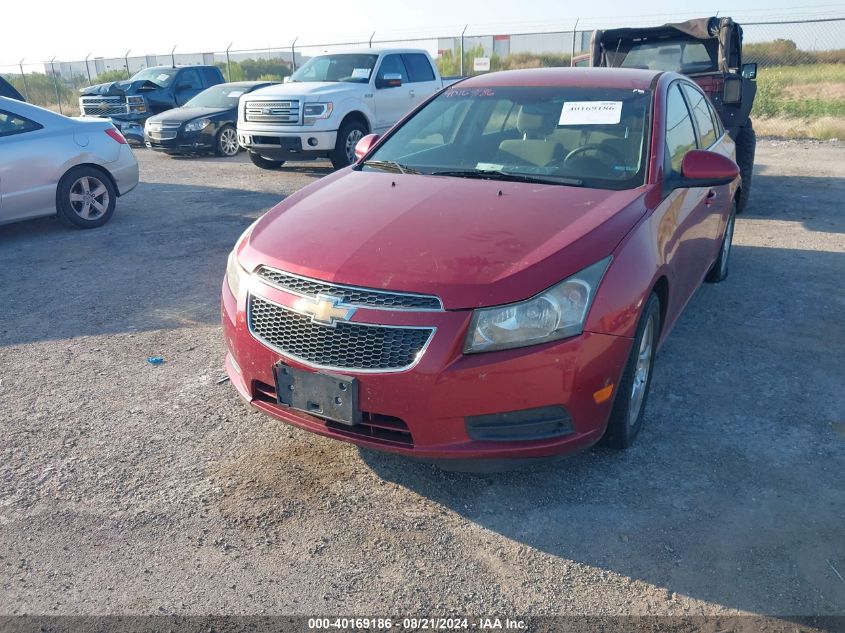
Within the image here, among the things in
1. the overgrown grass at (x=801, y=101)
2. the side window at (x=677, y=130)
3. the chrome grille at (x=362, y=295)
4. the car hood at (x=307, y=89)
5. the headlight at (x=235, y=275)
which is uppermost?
the side window at (x=677, y=130)

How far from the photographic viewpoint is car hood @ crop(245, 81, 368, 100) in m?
11.4

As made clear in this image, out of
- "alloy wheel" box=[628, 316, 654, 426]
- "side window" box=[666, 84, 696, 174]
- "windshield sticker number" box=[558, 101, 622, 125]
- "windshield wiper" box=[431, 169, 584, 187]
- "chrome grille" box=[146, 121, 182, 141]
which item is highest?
"windshield sticker number" box=[558, 101, 622, 125]

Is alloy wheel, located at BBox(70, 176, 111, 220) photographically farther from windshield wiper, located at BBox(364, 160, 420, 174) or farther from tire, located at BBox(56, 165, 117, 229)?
windshield wiper, located at BBox(364, 160, 420, 174)

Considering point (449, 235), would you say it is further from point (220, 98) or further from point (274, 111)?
point (220, 98)

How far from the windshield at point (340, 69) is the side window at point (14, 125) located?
5.85 meters

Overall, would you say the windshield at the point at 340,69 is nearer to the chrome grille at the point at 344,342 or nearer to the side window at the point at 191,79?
the side window at the point at 191,79

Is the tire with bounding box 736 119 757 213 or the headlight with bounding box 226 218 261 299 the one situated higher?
the headlight with bounding box 226 218 261 299

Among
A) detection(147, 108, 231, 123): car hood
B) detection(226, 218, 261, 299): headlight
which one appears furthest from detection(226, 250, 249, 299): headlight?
detection(147, 108, 231, 123): car hood

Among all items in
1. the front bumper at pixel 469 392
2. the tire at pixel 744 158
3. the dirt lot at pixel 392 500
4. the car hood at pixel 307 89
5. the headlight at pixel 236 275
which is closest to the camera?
the dirt lot at pixel 392 500

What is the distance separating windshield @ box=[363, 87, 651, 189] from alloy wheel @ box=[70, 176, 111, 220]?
480 centimetres

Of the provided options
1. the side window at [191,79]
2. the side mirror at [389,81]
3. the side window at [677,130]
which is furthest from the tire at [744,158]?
the side window at [191,79]

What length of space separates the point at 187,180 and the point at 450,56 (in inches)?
582

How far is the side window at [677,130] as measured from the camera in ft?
13.1

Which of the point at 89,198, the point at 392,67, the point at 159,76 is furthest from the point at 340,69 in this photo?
the point at 159,76
